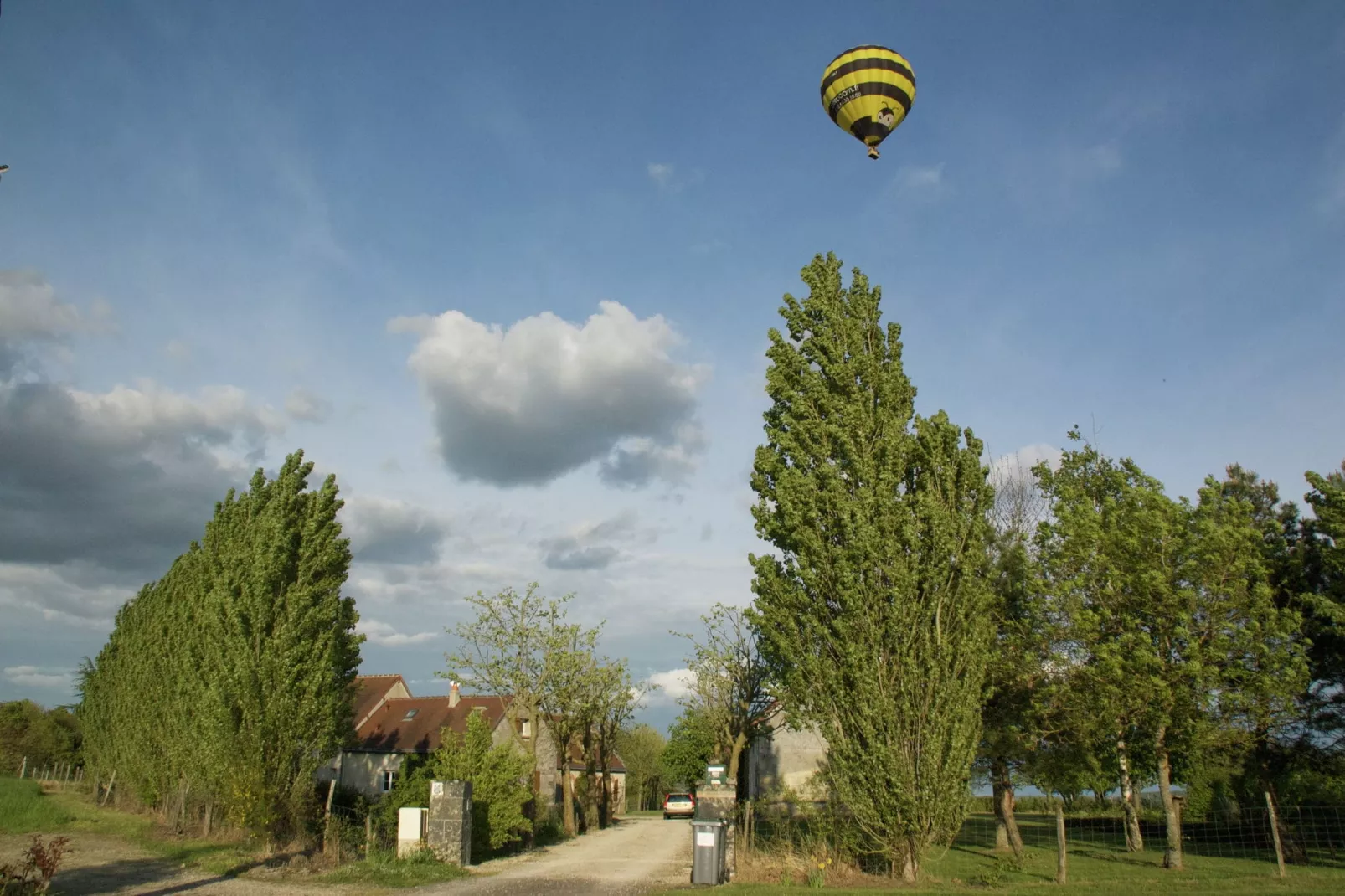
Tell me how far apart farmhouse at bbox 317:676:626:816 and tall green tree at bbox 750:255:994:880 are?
28.3 m

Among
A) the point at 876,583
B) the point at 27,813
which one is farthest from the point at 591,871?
the point at 27,813

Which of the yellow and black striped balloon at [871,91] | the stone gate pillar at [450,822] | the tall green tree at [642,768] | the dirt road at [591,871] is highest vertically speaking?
the yellow and black striped balloon at [871,91]

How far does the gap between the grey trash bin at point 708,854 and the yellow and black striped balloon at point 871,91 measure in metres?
16.5

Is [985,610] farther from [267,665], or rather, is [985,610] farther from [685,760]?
[685,760]

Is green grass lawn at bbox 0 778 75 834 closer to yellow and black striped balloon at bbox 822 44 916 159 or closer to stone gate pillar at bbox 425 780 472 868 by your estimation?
stone gate pillar at bbox 425 780 472 868

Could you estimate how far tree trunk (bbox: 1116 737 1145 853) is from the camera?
2055cm

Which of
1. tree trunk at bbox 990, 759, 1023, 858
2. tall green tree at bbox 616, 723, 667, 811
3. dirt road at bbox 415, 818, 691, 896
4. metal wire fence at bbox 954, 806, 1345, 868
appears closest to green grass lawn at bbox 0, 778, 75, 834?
dirt road at bbox 415, 818, 691, 896

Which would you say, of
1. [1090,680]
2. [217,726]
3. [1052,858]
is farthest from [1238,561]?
[217,726]

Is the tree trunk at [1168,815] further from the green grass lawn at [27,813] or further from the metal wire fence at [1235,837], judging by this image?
the green grass lawn at [27,813]

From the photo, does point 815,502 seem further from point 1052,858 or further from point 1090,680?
point 1052,858

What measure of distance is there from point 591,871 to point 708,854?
4913 millimetres

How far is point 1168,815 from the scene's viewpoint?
1894 centimetres

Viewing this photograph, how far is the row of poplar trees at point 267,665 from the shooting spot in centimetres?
1770

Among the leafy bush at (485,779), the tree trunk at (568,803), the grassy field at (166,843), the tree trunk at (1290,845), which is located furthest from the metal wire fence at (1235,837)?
the grassy field at (166,843)
